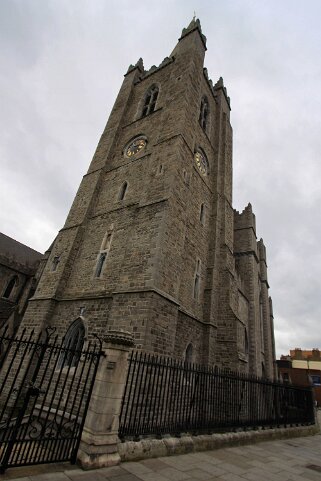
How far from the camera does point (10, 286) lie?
2497 centimetres

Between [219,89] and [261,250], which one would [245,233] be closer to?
[261,250]

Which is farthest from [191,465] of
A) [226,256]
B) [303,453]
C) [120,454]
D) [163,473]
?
[226,256]

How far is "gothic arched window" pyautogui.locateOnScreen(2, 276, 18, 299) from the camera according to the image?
964 inches

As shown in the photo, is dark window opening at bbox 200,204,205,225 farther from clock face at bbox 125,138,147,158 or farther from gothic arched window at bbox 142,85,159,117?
gothic arched window at bbox 142,85,159,117

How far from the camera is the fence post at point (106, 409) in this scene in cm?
448

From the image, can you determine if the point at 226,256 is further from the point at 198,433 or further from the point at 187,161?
the point at 198,433

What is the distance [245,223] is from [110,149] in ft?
44.8

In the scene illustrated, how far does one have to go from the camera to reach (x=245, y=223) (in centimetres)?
2441

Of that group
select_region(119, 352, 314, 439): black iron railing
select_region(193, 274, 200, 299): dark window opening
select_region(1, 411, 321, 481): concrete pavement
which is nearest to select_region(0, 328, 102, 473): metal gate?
select_region(1, 411, 321, 481): concrete pavement

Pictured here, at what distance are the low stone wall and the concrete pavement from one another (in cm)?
13

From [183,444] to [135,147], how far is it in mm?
15331

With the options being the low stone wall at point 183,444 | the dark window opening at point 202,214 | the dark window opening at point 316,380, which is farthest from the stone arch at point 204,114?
the dark window opening at point 316,380

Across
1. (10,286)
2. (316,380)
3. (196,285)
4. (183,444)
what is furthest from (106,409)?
(316,380)

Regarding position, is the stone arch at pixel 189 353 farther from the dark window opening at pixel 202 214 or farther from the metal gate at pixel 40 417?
the dark window opening at pixel 202 214
